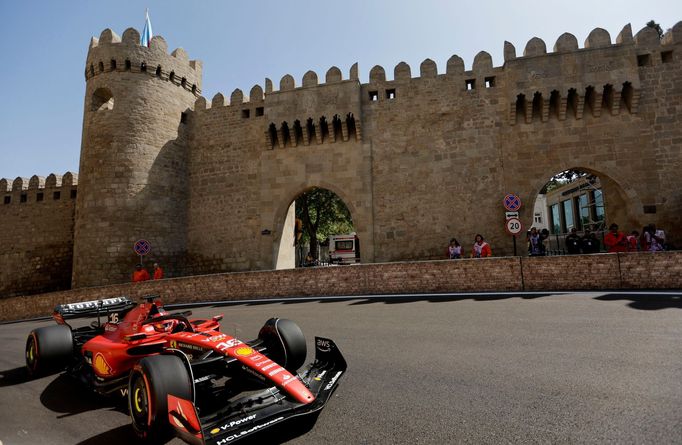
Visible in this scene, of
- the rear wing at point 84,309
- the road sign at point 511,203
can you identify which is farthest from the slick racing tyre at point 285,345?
the road sign at point 511,203

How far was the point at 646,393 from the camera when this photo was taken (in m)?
2.82

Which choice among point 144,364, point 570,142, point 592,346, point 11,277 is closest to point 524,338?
point 592,346

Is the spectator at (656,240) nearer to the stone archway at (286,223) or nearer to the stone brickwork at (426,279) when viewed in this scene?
the stone brickwork at (426,279)

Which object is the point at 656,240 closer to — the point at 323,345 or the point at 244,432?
the point at 323,345

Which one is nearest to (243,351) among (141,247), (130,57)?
(141,247)

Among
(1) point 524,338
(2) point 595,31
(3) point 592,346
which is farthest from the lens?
(2) point 595,31

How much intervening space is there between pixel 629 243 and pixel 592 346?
9.36m

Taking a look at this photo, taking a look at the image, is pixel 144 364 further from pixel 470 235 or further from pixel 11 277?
pixel 11 277

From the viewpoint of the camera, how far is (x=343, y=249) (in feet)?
98.7

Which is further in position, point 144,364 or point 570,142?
point 570,142

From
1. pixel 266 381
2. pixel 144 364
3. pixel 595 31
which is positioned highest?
pixel 595 31

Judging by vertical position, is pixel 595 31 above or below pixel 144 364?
above

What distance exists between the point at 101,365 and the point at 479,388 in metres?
3.52

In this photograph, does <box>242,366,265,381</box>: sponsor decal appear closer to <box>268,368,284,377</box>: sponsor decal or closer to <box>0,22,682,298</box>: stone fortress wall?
<box>268,368,284,377</box>: sponsor decal
